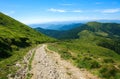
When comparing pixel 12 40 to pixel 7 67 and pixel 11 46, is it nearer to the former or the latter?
pixel 11 46

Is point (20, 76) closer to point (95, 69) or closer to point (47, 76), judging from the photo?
point (47, 76)

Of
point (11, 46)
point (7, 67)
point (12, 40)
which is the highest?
point (7, 67)

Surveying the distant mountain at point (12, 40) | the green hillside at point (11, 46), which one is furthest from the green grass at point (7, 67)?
the distant mountain at point (12, 40)

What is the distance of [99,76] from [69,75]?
3767mm

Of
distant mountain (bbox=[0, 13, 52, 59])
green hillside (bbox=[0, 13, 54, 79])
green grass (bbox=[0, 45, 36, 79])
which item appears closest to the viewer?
green grass (bbox=[0, 45, 36, 79])

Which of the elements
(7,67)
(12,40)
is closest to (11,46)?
(12,40)

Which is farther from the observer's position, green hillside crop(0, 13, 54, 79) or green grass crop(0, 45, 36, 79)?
green hillside crop(0, 13, 54, 79)

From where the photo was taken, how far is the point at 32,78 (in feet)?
97.5

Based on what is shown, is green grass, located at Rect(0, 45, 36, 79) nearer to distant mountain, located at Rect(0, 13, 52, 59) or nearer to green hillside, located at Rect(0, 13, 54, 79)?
green hillside, located at Rect(0, 13, 54, 79)

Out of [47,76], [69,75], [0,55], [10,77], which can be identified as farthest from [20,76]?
[0,55]

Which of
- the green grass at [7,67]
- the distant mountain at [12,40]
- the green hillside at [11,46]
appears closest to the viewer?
the green grass at [7,67]

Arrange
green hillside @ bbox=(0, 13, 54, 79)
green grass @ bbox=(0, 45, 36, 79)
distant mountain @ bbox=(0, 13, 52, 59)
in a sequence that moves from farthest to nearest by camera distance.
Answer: distant mountain @ bbox=(0, 13, 52, 59) → green hillside @ bbox=(0, 13, 54, 79) → green grass @ bbox=(0, 45, 36, 79)

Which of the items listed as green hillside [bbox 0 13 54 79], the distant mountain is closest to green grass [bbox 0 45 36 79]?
green hillside [bbox 0 13 54 79]

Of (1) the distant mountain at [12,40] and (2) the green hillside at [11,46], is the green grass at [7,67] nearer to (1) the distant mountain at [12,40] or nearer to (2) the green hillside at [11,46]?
(2) the green hillside at [11,46]
